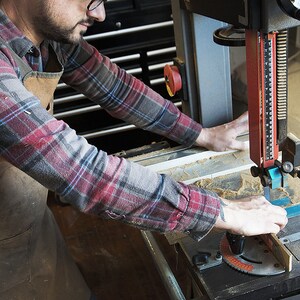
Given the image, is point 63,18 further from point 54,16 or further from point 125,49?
point 125,49

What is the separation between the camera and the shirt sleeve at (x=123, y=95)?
135 centimetres

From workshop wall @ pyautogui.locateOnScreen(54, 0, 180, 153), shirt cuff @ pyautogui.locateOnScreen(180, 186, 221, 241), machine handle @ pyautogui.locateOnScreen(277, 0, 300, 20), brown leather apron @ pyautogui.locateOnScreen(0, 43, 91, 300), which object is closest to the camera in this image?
machine handle @ pyautogui.locateOnScreen(277, 0, 300, 20)

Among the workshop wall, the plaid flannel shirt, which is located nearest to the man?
the plaid flannel shirt

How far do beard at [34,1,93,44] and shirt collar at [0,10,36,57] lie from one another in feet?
0.16

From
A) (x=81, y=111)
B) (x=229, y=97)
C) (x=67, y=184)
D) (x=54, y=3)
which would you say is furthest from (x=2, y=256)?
(x=81, y=111)

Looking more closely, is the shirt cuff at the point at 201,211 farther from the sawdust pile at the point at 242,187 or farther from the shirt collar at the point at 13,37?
the shirt collar at the point at 13,37

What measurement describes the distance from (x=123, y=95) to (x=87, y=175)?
55 cm

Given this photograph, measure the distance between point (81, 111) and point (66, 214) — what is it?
610 millimetres

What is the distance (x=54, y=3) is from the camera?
3.26 ft

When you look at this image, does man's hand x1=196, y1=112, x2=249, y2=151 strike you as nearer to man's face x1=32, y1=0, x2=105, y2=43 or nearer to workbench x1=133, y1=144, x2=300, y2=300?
workbench x1=133, y1=144, x2=300, y2=300

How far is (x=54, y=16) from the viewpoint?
1017 mm

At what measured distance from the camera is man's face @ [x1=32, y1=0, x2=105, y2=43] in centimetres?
100

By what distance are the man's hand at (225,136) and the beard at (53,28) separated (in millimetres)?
522

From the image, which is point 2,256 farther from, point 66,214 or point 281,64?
point 66,214
